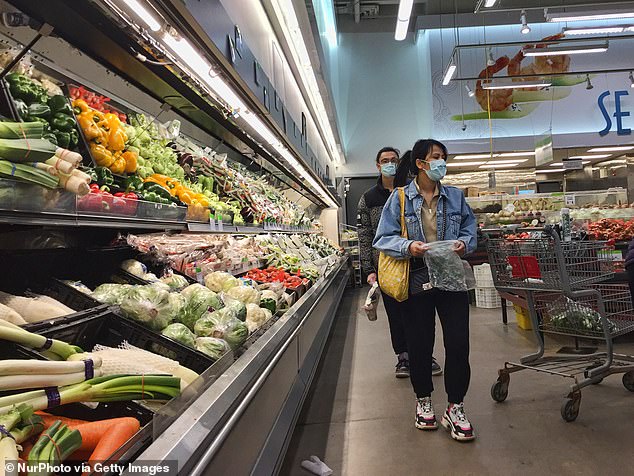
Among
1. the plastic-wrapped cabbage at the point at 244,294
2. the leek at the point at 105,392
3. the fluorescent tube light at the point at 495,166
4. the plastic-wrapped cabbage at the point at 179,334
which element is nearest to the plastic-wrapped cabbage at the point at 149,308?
the plastic-wrapped cabbage at the point at 179,334

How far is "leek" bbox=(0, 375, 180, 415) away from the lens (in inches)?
37.5

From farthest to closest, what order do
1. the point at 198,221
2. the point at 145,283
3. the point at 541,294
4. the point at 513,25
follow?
the point at 513,25
the point at 541,294
the point at 198,221
the point at 145,283

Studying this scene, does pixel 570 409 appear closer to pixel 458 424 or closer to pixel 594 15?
pixel 458 424

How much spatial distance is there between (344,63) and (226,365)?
13765mm

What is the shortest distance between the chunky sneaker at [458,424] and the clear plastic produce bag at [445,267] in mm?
669

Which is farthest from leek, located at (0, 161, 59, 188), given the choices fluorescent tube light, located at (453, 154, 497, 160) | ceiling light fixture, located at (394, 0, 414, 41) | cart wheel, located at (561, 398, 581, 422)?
fluorescent tube light, located at (453, 154, 497, 160)

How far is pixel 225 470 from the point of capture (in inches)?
46.3

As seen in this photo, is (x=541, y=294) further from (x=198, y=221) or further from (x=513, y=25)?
(x=513, y=25)

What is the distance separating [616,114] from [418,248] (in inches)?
547

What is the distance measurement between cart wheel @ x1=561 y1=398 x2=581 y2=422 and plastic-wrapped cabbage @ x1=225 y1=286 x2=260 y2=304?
6.16ft

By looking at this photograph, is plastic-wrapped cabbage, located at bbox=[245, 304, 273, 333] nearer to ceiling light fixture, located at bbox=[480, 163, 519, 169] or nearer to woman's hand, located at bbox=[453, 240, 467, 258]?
woman's hand, located at bbox=[453, 240, 467, 258]

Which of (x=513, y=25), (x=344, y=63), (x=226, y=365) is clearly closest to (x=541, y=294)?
(x=226, y=365)

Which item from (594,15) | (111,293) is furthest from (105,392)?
(594,15)

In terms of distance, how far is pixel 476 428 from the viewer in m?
2.66
